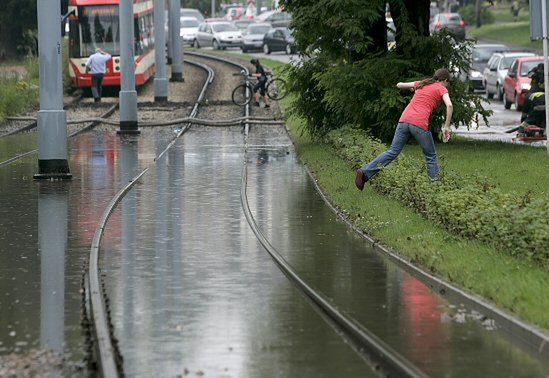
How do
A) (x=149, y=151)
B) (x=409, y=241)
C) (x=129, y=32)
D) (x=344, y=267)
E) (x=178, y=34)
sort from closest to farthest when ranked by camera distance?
(x=344, y=267), (x=409, y=241), (x=149, y=151), (x=129, y=32), (x=178, y=34)

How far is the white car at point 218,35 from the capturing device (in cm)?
8175

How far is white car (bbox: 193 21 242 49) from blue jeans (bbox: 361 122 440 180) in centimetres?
6314

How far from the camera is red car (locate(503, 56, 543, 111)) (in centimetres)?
4225

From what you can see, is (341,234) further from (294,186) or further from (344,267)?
(294,186)

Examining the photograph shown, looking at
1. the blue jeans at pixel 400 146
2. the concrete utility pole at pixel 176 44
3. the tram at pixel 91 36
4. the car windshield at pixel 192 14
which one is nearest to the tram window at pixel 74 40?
the tram at pixel 91 36

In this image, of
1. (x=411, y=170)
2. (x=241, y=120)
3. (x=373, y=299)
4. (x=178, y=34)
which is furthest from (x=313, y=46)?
(x=178, y=34)

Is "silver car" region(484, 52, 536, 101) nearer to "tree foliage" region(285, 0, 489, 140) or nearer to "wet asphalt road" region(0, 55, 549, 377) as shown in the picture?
"tree foliage" region(285, 0, 489, 140)

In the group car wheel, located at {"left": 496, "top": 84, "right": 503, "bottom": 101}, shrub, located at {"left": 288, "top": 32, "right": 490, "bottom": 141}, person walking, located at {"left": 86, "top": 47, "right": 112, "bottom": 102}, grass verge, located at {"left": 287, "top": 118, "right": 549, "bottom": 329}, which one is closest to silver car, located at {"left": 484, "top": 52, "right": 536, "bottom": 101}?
car wheel, located at {"left": 496, "top": 84, "right": 503, "bottom": 101}

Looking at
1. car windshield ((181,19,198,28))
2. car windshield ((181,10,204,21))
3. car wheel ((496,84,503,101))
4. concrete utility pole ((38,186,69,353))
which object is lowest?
car wheel ((496,84,503,101))

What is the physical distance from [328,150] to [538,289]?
15.5 m

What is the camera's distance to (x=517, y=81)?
42.9m

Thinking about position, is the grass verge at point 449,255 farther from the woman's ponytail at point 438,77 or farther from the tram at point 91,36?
the tram at point 91,36

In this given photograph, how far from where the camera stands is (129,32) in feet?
114

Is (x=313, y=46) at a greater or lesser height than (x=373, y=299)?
greater
